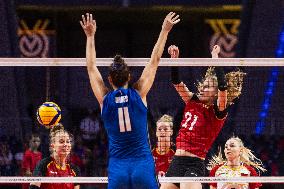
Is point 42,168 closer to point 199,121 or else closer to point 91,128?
point 199,121

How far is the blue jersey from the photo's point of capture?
7.33 m

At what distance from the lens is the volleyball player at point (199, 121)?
9742mm

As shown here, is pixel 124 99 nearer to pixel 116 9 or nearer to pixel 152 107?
pixel 152 107

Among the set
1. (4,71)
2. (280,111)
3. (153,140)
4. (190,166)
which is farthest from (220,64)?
(4,71)

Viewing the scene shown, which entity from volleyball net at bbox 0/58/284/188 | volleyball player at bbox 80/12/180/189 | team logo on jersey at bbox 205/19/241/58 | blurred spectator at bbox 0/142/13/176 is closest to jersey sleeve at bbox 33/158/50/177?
volleyball player at bbox 80/12/180/189

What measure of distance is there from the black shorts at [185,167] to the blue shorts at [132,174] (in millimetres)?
2418

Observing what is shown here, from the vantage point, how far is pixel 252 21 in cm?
2088

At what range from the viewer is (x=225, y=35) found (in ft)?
76.7

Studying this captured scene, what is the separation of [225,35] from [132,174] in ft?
54.3

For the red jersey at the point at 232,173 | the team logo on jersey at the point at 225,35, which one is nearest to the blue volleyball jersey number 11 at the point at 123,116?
the red jersey at the point at 232,173

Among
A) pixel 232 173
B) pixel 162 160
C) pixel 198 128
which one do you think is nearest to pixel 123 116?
pixel 198 128

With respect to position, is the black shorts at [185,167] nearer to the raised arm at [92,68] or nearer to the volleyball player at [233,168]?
the volleyball player at [233,168]

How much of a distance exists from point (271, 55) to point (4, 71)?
7666mm

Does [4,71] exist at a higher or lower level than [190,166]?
higher
